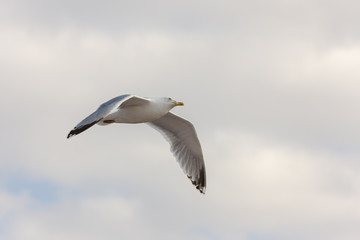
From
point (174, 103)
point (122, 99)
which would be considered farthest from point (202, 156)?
point (122, 99)

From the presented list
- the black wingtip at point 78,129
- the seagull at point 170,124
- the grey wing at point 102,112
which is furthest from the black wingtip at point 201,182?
the black wingtip at point 78,129

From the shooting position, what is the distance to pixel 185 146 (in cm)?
1803

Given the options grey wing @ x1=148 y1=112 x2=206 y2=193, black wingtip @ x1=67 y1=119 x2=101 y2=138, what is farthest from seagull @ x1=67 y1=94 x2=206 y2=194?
black wingtip @ x1=67 y1=119 x2=101 y2=138

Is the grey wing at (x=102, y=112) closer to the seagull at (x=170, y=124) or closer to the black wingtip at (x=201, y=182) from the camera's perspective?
the seagull at (x=170, y=124)

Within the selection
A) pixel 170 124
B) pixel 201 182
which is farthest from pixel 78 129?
pixel 201 182

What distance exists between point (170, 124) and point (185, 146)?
2.46ft

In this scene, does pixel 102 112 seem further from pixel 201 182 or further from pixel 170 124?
pixel 201 182

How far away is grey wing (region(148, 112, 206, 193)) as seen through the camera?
58.2ft

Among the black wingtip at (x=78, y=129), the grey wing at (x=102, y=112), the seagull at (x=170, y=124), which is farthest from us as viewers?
the seagull at (x=170, y=124)

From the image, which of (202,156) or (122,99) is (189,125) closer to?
(202,156)

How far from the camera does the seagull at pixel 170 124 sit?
51.0ft

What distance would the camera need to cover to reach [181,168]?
18078 mm

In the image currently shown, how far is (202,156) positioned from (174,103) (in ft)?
9.37

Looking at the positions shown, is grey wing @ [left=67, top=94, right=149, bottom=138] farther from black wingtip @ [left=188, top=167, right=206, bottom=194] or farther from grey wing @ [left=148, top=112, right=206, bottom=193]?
black wingtip @ [left=188, top=167, right=206, bottom=194]
